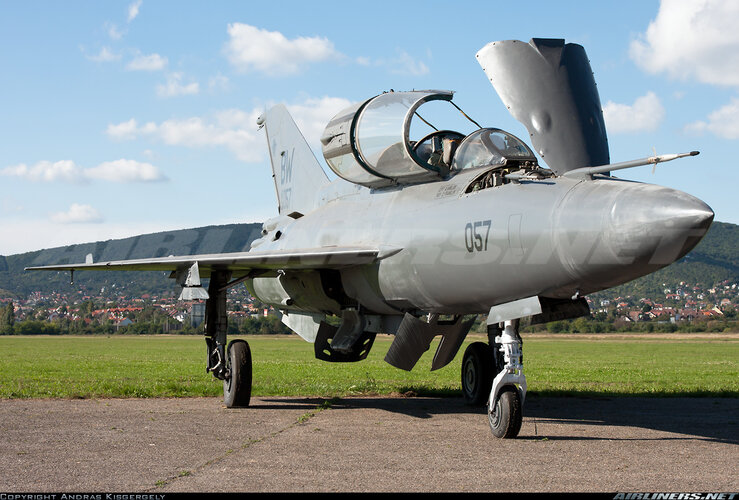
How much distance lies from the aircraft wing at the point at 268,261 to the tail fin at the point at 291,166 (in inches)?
119

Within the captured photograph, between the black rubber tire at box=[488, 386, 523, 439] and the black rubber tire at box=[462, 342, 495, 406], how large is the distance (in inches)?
156

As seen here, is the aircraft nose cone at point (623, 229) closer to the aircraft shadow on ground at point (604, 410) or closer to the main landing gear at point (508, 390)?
the main landing gear at point (508, 390)

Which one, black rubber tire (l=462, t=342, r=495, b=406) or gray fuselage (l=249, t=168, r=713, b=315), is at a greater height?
gray fuselage (l=249, t=168, r=713, b=315)

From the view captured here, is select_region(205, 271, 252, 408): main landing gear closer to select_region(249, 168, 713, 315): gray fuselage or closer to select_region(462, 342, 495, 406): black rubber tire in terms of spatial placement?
select_region(249, 168, 713, 315): gray fuselage

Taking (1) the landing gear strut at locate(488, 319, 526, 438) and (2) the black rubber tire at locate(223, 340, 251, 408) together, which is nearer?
(1) the landing gear strut at locate(488, 319, 526, 438)

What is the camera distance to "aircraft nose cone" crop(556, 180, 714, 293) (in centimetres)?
698

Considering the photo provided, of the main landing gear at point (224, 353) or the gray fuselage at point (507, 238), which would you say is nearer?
the gray fuselage at point (507, 238)

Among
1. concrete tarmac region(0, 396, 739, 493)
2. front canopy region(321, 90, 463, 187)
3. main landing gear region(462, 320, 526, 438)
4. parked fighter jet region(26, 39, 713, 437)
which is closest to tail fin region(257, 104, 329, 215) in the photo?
parked fighter jet region(26, 39, 713, 437)

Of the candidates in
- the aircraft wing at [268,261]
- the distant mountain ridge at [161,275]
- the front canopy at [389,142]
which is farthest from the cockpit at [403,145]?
the distant mountain ridge at [161,275]

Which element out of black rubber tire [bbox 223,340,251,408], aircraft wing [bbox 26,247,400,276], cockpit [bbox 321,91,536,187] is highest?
cockpit [bbox 321,91,536,187]

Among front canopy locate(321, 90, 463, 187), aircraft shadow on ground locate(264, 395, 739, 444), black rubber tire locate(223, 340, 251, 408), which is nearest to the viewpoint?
aircraft shadow on ground locate(264, 395, 739, 444)

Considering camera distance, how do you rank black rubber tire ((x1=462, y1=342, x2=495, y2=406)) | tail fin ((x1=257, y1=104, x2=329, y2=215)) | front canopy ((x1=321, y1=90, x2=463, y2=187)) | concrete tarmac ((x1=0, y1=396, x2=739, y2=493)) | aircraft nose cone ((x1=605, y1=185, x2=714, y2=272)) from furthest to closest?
tail fin ((x1=257, y1=104, x2=329, y2=215)), black rubber tire ((x1=462, y1=342, x2=495, y2=406)), front canopy ((x1=321, y1=90, x2=463, y2=187)), aircraft nose cone ((x1=605, y1=185, x2=714, y2=272)), concrete tarmac ((x1=0, y1=396, x2=739, y2=493))

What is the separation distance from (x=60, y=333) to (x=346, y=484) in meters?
111

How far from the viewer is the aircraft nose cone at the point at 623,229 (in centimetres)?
698
